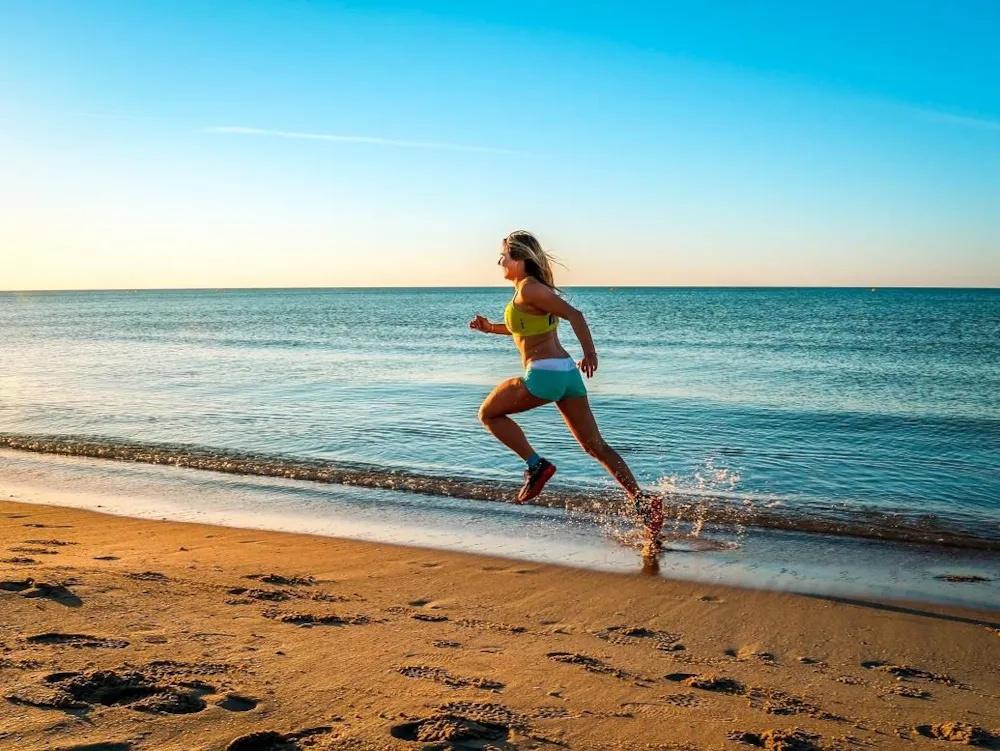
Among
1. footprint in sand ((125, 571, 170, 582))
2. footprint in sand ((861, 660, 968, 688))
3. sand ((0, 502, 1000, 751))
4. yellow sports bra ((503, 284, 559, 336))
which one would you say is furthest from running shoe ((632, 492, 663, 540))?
footprint in sand ((125, 571, 170, 582))

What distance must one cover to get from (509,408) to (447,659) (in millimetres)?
2562

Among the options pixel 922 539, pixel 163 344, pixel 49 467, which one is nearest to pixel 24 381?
pixel 49 467

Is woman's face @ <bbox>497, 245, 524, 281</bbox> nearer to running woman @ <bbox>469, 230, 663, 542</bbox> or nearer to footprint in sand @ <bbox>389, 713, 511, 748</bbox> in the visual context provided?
running woman @ <bbox>469, 230, 663, 542</bbox>

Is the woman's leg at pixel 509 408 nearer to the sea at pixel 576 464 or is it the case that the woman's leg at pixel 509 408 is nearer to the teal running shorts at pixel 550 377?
the teal running shorts at pixel 550 377

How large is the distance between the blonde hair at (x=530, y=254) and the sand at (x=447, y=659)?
2.15 metres

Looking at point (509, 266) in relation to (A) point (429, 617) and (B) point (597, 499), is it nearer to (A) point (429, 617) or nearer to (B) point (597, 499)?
(A) point (429, 617)

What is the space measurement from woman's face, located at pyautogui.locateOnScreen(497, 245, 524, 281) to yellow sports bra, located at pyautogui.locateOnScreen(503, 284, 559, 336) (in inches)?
6.6

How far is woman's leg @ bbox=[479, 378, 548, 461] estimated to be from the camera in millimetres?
6195

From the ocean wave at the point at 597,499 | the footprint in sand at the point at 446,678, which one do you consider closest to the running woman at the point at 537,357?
the ocean wave at the point at 597,499

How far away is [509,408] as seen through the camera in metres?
6.30

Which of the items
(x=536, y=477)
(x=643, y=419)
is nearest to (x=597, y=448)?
(x=536, y=477)

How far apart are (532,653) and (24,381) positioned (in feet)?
66.7

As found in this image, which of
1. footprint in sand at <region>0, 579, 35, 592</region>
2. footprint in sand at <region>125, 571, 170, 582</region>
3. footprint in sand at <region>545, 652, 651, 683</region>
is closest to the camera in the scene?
footprint in sand at <region>545, 652, 651, 683</region>

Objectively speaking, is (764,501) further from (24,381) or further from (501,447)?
(24,381)
